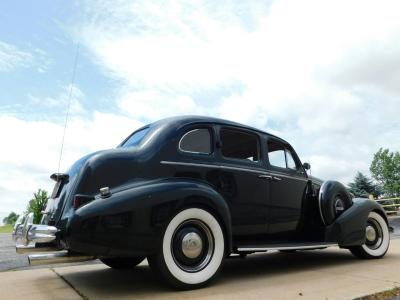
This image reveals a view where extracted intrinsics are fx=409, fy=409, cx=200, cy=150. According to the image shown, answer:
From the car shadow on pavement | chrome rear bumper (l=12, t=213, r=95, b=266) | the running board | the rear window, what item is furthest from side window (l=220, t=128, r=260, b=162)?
chrome rear bumper (l=12, t=213, r=95, b=266)

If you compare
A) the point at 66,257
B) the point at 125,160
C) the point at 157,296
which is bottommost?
the point at 157,296

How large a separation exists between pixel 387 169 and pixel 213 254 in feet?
218

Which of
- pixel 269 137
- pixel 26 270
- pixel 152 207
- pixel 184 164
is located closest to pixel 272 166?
pixel 269 137

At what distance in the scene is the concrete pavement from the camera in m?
3.60

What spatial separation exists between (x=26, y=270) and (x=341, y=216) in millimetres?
4206

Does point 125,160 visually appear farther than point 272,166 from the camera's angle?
No

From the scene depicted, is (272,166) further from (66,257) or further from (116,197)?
(66,257)

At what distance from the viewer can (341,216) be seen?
5.44 metres

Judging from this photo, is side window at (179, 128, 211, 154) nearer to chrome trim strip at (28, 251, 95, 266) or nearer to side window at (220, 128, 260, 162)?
side window at (220, 128, 260, 162)

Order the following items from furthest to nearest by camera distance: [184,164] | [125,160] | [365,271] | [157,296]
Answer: [365,271], [184,164], [125,160], [157,296]

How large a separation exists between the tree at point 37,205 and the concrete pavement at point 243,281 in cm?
69

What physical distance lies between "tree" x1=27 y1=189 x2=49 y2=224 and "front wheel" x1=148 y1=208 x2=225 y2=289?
5.77 ft

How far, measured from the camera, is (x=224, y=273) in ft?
15.4

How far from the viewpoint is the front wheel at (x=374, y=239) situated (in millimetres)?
5735
